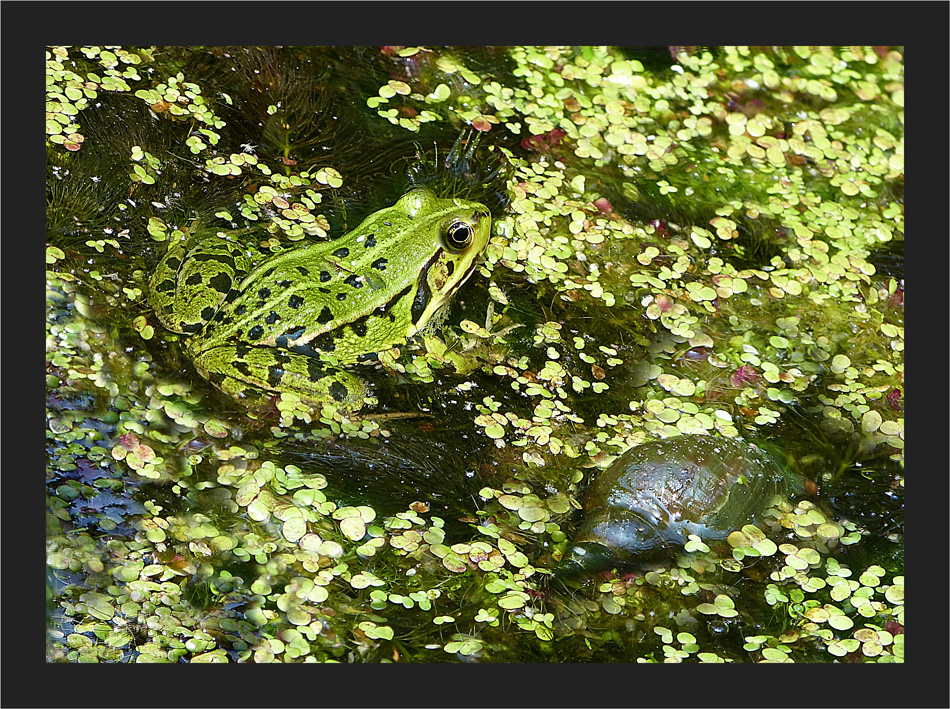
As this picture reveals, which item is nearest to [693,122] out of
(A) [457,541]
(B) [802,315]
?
(B) [802,315]

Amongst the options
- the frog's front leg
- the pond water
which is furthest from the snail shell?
the frog's front leg

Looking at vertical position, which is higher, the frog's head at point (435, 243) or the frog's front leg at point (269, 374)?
the frog's head at point (435, 243)

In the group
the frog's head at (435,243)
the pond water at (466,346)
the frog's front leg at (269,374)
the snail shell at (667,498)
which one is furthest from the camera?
the frog's head at (435,243)

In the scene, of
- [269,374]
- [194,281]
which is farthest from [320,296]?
[194,281]

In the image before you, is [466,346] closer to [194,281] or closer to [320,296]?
[320,296]

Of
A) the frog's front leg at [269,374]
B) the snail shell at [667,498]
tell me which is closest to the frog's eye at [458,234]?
the frog's front leg at [269,374]

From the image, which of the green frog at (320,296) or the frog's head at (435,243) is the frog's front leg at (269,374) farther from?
the frog's head at (435,243)

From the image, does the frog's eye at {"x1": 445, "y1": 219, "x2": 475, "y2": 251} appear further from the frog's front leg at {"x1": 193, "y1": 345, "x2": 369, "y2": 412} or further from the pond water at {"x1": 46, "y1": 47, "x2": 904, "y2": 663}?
the frog's front leg at {"x1": 193, "y1": 345, "x2": 369, "y2": 412}
